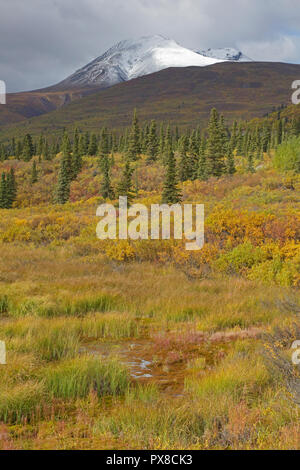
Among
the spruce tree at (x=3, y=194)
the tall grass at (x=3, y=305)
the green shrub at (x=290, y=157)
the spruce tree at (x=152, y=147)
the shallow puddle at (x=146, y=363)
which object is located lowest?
the shallow puddle at (x=146, y=363)

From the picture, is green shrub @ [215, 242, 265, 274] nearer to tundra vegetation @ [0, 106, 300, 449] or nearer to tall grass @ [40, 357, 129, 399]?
tundra vegetation @ [0, 106, 300, 449]

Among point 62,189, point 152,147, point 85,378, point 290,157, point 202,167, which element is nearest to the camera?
point 85,378

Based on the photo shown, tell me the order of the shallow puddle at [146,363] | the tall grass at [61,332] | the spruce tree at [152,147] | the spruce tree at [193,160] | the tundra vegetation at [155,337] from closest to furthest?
the tundra vegetation at [155,337] → the shallow puddle at [146,363] → the tall grass at [61,332] → the spruce tree at [193,160] → the spruce tree at [152,147]

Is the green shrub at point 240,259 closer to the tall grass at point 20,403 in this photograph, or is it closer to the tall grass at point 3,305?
the tall grass at point 3,305

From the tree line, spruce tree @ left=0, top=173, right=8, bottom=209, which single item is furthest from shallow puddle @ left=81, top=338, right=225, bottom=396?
spruce tree @ left=0, top=173, right=8, bottom=209

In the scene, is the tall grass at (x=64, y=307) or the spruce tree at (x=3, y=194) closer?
the tall grass at (x=64, y=307)

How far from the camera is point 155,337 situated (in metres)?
7.38

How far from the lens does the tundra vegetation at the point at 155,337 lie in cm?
395

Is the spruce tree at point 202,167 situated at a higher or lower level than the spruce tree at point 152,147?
lower

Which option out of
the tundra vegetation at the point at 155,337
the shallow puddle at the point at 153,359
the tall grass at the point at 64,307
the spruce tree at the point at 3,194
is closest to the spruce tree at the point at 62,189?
the spruce tree at the point at 3,194

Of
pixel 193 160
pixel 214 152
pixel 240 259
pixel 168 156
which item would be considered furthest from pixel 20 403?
pixel 193 160

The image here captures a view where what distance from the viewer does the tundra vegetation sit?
13.0ft

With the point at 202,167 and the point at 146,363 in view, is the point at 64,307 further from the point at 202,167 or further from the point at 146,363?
the point at 202,167

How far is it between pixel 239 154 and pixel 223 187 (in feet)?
96.3
